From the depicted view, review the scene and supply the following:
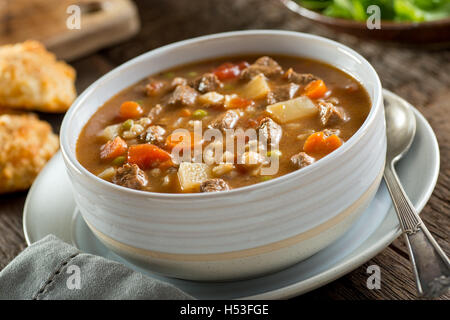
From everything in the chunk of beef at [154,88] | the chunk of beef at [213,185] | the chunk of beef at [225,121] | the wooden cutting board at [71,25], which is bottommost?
the wooden cutting board at [71,25]

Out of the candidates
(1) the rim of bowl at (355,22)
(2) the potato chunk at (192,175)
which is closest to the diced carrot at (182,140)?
(2) the potato chunk at (192,175)

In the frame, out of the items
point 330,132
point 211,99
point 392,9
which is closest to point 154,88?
point 211,99

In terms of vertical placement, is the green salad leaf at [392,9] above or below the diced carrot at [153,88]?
below

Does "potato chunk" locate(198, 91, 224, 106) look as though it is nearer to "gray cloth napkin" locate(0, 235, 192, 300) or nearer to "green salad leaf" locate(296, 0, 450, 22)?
"gray cloth napkin" locate(0, 235, 192, 300)

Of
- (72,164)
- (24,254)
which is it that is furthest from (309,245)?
(24,254)

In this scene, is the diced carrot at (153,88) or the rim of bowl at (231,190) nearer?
the rim of bowl at (231,190)

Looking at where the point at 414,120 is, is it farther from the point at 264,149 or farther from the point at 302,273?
the point at 302,273

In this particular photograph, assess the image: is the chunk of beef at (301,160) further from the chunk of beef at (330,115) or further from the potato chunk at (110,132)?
the potato chunk at (110,132)

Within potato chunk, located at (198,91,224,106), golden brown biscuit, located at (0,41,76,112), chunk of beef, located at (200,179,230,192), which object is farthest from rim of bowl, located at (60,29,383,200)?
golden brown biscuit, located at (0,41,76,112)
